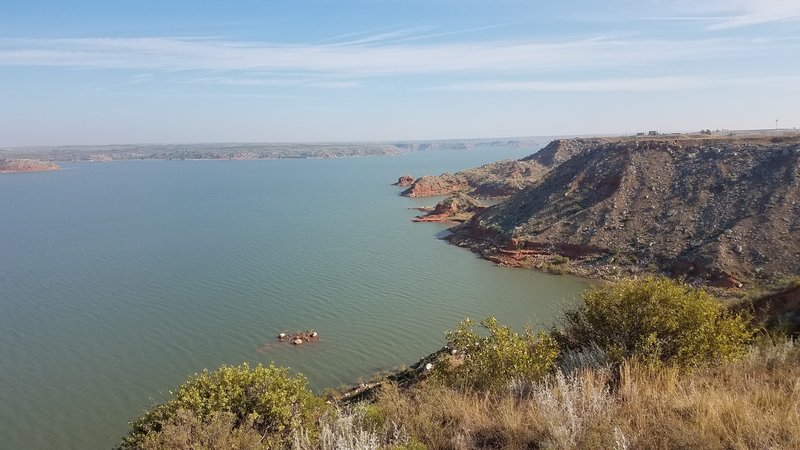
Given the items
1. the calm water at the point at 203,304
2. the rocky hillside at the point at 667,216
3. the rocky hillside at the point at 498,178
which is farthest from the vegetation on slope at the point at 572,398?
the rocky hillside at the point at 498,178

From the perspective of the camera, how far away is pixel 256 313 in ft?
72.9

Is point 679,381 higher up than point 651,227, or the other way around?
point 679,381

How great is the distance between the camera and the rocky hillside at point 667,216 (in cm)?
2645

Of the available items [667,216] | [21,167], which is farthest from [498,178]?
[21,167]

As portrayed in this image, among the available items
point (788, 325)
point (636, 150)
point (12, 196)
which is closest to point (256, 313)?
point (788, 325)

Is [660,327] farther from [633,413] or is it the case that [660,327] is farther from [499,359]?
[633,413]

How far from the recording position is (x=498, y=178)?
76.8m

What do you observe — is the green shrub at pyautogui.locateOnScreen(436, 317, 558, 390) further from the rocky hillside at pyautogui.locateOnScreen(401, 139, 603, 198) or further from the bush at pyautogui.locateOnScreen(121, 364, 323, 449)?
the rocky hillside at pyautogui.locateOnScreen(401, 139, 603, 198)

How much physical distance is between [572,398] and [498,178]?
7321 centimetres

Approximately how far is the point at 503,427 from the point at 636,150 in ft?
133

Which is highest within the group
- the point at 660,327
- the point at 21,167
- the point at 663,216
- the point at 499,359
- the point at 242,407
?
the point at 21,167

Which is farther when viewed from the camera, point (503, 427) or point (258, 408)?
point (258, 408)

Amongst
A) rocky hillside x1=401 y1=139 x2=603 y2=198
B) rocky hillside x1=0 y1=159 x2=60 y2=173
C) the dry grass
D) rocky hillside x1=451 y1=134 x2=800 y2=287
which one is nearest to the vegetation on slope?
the dry grass

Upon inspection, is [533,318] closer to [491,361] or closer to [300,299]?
[300,299]
